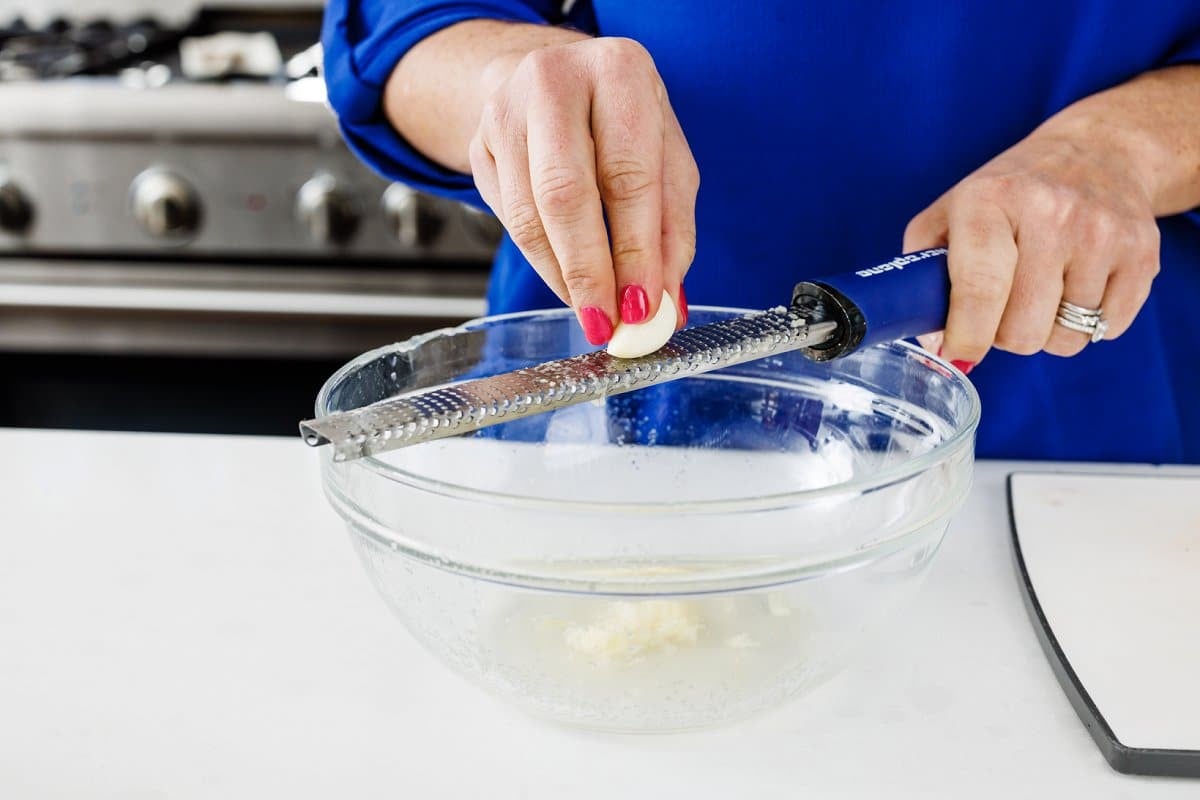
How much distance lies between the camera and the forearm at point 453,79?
91 cm

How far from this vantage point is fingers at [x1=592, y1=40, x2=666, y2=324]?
0.63 m

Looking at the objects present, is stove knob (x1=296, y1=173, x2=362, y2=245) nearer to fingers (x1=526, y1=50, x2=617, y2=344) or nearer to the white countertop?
the white countertop

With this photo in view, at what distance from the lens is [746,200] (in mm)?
1037

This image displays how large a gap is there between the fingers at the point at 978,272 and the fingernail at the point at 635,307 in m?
0.24

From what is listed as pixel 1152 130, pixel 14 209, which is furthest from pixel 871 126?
pixel 14 209

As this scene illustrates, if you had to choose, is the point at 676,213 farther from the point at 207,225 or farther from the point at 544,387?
the point at 207,225

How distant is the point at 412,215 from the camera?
5.70ft

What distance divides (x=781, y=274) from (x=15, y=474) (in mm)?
642

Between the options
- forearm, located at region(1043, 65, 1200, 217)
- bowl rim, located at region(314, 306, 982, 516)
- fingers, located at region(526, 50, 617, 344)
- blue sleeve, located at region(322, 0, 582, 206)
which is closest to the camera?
bowl rim, located at region(314, 306, 982, 516)

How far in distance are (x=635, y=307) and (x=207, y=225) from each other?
52.7 inches

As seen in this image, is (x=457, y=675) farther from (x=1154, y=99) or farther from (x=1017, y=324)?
(x=1154, y=99)

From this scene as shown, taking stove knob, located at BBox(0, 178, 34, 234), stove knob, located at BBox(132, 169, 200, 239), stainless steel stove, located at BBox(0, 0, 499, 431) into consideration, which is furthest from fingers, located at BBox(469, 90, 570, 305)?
stove knob, located at BBox(0, 178, 34, 234)

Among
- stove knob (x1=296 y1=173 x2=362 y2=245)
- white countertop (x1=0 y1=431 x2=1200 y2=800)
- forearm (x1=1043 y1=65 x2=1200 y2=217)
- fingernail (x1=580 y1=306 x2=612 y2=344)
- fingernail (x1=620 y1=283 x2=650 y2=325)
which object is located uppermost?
forearm (x1=1043 y1=65 x2=1200 y2=217)

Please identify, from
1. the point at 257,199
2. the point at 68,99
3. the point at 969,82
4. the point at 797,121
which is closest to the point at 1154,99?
the point at 969,82
